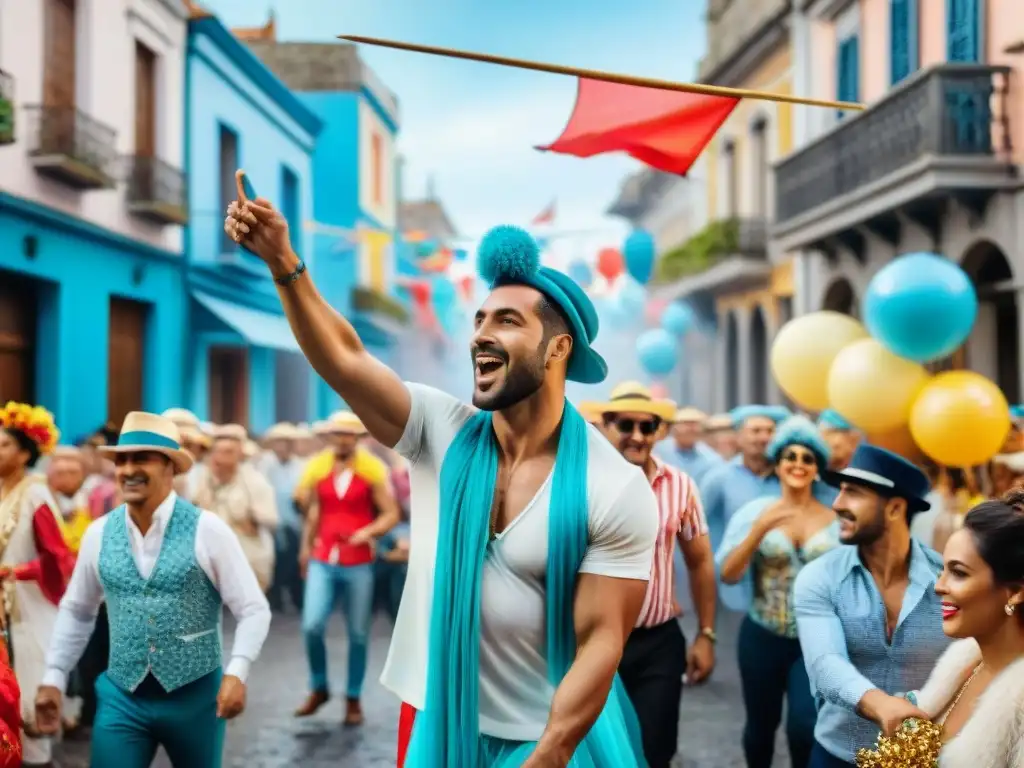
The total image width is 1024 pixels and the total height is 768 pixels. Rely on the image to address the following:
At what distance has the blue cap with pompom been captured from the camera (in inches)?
114

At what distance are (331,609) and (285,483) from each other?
15.5 ft

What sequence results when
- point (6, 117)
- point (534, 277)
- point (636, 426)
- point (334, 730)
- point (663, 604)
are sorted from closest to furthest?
point (534, 277) → point (663, 604) → point (636, 426) → point (334, 730) → point (6, 117)

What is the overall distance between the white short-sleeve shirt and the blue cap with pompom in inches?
9.4

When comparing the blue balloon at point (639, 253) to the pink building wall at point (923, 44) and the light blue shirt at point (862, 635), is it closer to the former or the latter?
the pink building wall at point (923, 44)

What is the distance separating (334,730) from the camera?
7457mm

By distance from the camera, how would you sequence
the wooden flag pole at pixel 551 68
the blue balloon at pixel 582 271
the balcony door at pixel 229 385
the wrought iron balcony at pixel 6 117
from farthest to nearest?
the balcony door at pixel 229 385
the blue balloon at pixel 582 271
the wrought iron balcony at pixel 6 117
the wooden flag pole at pixel 551 68

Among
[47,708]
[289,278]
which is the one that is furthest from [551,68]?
[47,708]

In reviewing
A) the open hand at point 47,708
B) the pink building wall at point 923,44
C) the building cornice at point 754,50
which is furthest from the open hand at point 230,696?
the building cornice at point 754,50

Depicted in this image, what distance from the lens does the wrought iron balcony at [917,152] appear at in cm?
1307

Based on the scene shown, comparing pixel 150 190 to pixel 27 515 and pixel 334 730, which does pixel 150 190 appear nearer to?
pixel 334 730

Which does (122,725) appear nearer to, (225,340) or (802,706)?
(802,706)

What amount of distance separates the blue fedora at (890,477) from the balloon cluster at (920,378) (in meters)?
3.30

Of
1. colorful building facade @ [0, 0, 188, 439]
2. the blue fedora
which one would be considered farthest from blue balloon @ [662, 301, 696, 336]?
the blue fedora

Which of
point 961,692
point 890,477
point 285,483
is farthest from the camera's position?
point 285,483
